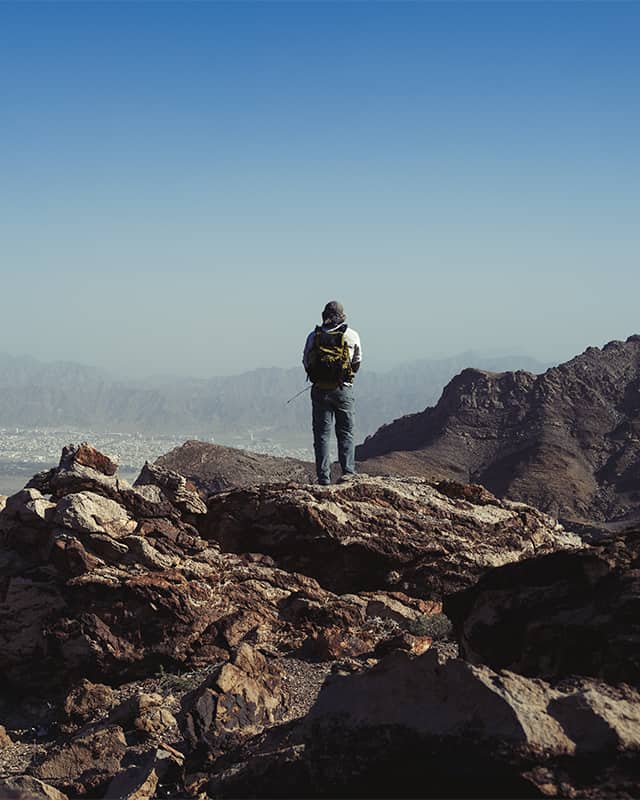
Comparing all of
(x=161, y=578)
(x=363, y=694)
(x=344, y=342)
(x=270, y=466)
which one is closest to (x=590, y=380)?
(x=270, y=466)

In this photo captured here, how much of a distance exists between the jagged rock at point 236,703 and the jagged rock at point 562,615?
2.00 meters

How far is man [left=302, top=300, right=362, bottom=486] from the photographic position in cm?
1165

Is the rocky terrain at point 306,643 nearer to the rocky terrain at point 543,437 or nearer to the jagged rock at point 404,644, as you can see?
the jagged rock at point 404,644

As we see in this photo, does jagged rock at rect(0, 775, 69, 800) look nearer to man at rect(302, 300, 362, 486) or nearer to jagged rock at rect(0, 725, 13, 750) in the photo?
jagged rock at rect(0, 725, 13, 750)

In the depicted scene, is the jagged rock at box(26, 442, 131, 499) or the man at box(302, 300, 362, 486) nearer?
the jagged rock at box(26, 442, 131, 499)

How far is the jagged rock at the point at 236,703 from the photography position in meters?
7.15

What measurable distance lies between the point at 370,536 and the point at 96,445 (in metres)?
140

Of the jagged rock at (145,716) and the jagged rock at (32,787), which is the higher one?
the jagged rock at (145,716)

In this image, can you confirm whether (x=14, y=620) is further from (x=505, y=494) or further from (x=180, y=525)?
(x=505, y=494)

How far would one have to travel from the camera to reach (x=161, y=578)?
9.75 meters

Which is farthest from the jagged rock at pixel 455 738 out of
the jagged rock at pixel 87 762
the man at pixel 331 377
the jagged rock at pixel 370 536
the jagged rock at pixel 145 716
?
the man at pixel 331 377

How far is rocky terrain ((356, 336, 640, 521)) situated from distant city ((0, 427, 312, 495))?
65580 millimetres

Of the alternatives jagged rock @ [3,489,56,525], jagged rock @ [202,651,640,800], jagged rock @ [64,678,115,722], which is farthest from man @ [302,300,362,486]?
jagged rock @ [202,651,640,800]

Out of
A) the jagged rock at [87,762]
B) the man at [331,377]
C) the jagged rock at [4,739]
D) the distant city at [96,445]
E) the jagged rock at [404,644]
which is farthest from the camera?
the distant city at [96,445]
